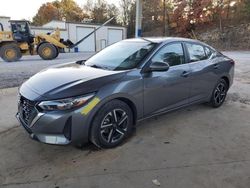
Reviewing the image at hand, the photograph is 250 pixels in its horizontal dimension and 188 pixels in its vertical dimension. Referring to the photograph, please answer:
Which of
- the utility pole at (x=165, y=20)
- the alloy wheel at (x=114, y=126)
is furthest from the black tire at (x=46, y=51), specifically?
the utility pole at (x=165, y=20)

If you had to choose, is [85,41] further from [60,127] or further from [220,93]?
[60,127]

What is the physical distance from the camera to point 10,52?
14.0 meters

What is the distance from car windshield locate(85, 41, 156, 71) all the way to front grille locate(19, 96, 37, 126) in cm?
118

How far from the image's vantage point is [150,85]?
12.0 feet

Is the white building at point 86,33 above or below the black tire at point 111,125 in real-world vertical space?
above

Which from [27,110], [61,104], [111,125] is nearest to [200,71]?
[111,125]

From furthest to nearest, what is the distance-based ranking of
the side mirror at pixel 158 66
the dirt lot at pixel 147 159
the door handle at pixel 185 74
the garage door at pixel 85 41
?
1. the garage door at pixel 85 41
2. the door handle at pixel 185 74
3. the side mirror at pixel 158 66
4. the dirt lot at pixel 147 159

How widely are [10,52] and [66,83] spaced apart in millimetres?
12429

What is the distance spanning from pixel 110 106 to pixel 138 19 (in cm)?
825

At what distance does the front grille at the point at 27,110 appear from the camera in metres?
2.98

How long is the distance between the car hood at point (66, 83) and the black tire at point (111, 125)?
317 millimetres

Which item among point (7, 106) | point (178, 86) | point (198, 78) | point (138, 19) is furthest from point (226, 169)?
point (138, 19)

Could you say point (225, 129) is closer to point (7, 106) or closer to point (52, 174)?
point (52, 174)

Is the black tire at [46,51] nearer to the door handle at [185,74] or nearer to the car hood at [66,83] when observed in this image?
the car hood at [66,83]
